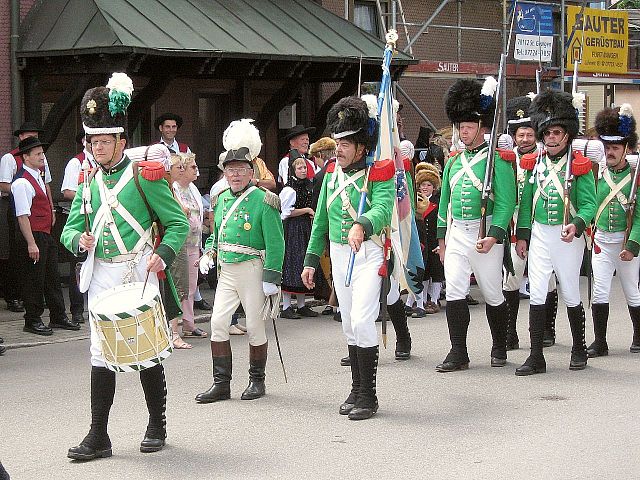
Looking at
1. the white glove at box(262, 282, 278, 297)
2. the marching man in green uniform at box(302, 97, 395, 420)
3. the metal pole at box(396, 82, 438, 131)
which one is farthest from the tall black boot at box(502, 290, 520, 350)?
the metal pole at box(396, 82, 438, 131)

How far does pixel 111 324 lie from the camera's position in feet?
21.6

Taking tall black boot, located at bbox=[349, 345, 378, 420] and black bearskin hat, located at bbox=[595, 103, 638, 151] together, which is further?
black bearskin hat, located at bbox=[595, 103, 638, 151]

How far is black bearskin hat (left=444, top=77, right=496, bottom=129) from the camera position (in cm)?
973

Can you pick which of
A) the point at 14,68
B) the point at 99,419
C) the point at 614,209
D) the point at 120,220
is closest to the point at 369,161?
the point at 120,220

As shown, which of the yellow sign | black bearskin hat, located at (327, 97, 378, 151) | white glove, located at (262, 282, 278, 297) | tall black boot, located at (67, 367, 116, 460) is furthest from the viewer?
the yellow sign

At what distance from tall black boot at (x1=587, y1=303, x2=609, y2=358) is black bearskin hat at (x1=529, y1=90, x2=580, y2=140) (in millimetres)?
1645

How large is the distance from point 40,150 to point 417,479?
23.3ft

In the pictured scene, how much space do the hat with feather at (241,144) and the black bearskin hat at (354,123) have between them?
27.3 inches

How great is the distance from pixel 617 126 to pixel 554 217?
155 cm

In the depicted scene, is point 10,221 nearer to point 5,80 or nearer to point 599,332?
point 5,80

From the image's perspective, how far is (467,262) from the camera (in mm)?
9703

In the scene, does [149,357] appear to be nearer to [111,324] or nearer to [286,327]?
[111,324]

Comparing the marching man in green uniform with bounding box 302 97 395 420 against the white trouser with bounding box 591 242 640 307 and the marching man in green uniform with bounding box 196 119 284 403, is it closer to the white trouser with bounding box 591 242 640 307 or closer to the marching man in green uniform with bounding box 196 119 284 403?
the marching man in green uniform with bounding box 196 119 284 403

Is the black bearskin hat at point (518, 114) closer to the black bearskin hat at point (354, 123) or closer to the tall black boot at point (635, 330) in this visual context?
the tall black boot at point (635, 330)
